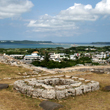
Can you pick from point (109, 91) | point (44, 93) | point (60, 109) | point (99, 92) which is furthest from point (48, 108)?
point (109, 91)

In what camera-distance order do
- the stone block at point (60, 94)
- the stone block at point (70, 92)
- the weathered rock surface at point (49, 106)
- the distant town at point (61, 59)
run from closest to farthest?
the weathered rock surface at point (49, 106) < the stone block at point (60, 94) < the stone block at point (70, 92) < the distant town at point (61, 59)

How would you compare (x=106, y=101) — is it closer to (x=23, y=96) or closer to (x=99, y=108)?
(x=99, y=108)

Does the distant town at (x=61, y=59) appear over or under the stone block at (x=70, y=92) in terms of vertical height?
under

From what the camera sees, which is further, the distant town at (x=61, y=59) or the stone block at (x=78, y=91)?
the distant town at (x=61, y=59)

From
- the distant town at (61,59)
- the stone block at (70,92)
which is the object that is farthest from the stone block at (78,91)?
the distant town at (61,59)

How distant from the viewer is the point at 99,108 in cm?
847

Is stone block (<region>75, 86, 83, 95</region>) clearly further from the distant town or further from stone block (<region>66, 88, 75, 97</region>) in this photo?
the distant town

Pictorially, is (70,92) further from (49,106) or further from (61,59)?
(61,59)

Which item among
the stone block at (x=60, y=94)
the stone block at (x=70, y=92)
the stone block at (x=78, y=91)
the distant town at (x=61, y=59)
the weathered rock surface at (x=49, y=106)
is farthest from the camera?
the distant town at (x=61, y=59)

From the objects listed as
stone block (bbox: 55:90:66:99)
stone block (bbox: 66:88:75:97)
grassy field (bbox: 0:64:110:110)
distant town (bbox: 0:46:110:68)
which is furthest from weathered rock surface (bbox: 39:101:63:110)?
distant town (bbox: 0:46:110:68)

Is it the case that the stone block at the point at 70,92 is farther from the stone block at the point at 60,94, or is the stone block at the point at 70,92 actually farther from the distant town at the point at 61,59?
the distant town at the point at 61,59

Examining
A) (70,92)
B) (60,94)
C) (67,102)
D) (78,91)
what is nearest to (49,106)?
(67,102)

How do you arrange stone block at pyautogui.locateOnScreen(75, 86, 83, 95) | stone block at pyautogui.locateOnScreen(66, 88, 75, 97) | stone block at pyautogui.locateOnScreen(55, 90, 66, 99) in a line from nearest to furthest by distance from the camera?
stone block at pyautogui.locateOnScreen(55, 90, 66, 99) < stone block at pyautogui.locateOnScreen(66, 88, 75, 97) < stone block at pyautogui.locateOnScreen(75, 86, 83, 95)

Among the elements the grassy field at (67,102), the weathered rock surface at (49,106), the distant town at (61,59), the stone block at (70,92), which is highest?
the stone block at (70,92)
